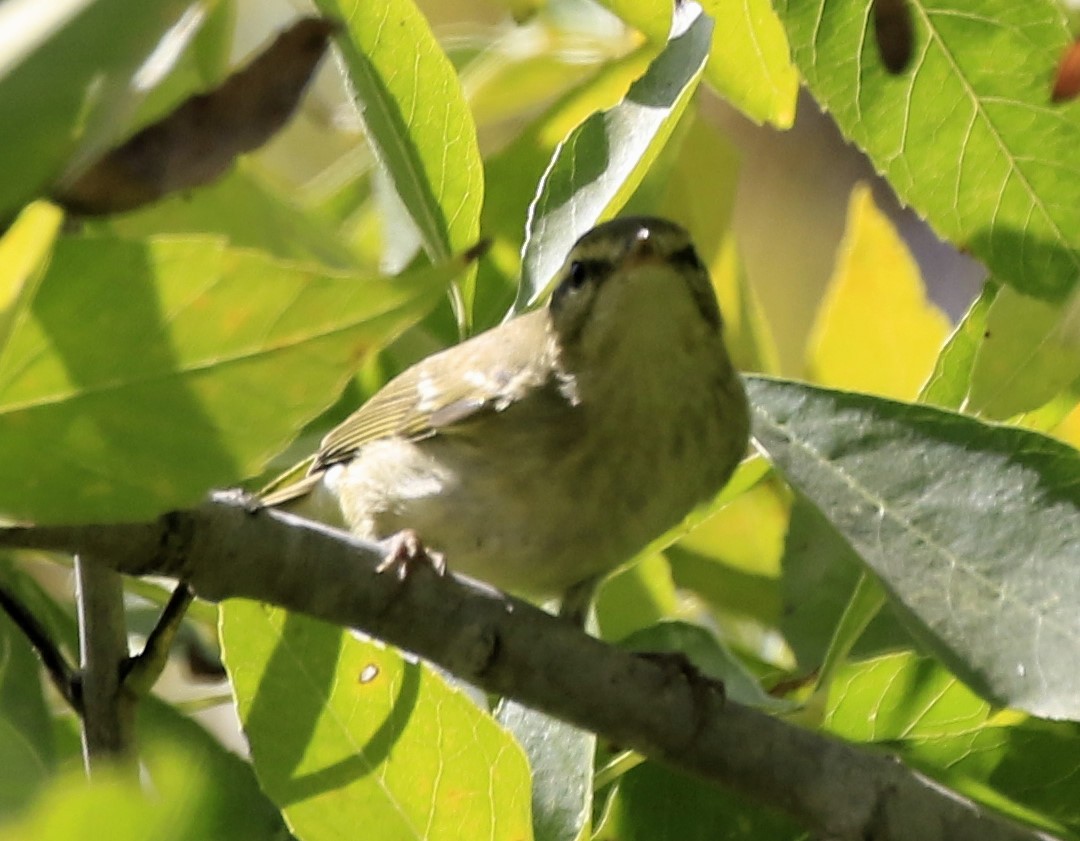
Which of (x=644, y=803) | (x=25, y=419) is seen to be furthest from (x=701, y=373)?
(x=25, y=419)

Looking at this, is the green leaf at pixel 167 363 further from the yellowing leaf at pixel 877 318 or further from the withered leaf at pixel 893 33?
the yellowing leaf at pixel 877 318

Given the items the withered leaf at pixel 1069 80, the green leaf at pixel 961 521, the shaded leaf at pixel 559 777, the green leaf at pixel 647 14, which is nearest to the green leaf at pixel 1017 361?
the green leaf at pixel 961 521

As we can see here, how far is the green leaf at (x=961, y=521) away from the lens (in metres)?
1.19

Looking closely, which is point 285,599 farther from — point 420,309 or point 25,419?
point 420,309

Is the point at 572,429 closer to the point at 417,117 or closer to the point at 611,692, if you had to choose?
the point at 417,117

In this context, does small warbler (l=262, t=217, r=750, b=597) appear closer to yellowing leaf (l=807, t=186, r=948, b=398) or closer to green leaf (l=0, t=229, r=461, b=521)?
yellowing leaf (l=807, t=186, r=948, b=398)

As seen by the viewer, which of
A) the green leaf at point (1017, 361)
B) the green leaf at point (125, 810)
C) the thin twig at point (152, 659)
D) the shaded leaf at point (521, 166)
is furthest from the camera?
the shaded leaf at point (521, 166)

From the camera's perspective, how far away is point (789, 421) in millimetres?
1391

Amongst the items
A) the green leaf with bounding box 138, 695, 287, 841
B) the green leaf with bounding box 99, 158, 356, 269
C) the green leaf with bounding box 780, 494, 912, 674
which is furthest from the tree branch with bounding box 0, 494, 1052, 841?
the green leaf with bounding box 99, 158, 356, 269

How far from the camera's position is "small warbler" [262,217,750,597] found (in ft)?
6.82

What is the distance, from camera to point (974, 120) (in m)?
1.48

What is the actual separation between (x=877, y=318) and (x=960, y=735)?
76cm

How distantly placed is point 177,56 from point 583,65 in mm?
1520

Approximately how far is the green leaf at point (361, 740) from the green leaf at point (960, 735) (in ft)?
1.28
